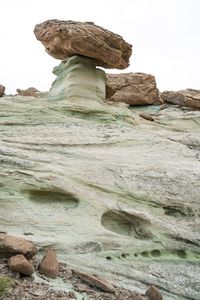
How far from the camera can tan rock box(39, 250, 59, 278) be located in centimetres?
1162

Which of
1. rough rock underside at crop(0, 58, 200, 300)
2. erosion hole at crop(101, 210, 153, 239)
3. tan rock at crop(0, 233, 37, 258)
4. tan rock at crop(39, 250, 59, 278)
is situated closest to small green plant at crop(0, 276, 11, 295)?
tan rock at crop(0, 233, 37, 258)

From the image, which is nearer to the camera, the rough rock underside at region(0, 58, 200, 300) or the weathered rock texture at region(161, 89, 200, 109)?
the rough rock underside at region(0, 58, 200, 300)

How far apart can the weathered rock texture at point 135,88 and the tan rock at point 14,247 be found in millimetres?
21837

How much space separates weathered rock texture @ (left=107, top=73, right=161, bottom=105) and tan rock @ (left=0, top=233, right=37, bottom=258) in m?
21.8

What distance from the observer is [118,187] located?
1700cm

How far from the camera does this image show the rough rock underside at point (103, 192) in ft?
46.2

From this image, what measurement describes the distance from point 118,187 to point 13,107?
22.5 feet

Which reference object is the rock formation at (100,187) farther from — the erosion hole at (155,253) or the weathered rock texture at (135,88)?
the weathered rock texture at (135,88)

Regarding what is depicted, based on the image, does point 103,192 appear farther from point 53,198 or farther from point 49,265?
point 49,265

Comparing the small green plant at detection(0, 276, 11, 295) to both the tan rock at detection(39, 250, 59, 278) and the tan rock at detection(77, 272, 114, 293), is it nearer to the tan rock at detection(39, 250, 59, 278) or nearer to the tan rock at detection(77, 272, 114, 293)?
the tan rock at detection(39, 250, 59, 278)

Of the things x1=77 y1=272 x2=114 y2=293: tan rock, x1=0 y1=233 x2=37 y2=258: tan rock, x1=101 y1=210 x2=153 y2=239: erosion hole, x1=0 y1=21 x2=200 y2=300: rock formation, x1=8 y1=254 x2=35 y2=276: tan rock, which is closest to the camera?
x1=8 y1=254 x2=35 y2=276: tan rock

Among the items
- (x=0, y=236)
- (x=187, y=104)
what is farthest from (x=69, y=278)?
(x=187, y=104)

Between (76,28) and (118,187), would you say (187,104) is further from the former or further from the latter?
(118,187)

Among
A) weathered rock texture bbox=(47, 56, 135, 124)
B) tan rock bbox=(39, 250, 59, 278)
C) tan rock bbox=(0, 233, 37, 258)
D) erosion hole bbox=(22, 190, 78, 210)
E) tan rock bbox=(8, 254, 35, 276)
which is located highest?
weathered rock texture bbox=(47, 56, 135, 124)
